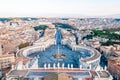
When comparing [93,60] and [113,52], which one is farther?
[113,52]

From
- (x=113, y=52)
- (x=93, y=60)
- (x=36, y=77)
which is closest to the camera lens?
(x=36, y=77)

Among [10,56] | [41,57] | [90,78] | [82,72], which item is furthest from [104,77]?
[41,57]

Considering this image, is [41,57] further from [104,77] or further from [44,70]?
[104,77]

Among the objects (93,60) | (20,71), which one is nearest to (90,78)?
(20,71)

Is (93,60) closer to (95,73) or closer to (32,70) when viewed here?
(95,73)

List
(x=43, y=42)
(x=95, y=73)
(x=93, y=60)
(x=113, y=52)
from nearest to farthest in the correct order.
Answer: (x=95, y=73) → (x=93, y=60) → (x=113, y=52) → (x=43, y=42)

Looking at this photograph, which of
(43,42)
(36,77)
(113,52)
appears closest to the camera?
(36,77)

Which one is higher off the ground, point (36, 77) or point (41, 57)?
point (36, 77)

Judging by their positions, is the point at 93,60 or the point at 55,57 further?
the point at 55,57

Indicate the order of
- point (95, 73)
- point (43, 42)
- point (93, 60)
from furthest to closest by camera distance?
1. point (43, 42)
2. point (93, 60)
3. point (95, 73)
